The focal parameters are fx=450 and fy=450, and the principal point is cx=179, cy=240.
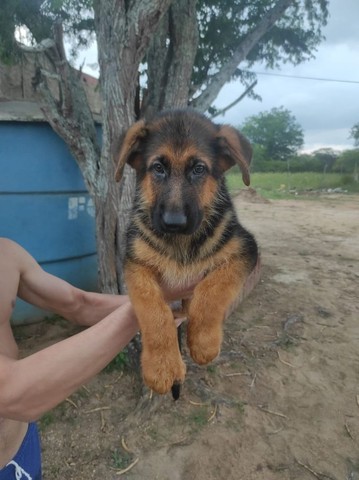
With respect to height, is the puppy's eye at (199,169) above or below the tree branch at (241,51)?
below

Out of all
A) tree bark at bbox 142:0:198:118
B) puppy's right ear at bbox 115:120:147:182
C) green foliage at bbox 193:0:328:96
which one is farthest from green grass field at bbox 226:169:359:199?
puppy's right ear at bbox 115:120:147:182

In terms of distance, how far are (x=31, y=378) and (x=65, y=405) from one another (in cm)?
237

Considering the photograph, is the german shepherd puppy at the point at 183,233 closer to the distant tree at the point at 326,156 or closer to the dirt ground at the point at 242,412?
the dirt ground at the point at 242,412

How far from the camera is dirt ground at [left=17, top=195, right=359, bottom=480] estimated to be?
128 inches

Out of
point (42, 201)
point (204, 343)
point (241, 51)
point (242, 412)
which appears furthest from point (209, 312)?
point (241, 51)

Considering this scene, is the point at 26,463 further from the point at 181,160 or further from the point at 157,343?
the point at 181,160

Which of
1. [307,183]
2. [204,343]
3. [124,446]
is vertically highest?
[204,343]

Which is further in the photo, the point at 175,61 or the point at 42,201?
the point at 42,201

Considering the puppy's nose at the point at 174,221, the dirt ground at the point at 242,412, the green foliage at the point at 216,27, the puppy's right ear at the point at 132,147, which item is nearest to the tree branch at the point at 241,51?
the green foliage at the point at 216,27

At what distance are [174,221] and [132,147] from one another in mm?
657

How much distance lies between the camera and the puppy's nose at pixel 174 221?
2096mm

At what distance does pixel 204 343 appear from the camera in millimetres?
2008

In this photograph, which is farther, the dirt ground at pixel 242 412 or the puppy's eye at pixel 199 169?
the dirt ground at pixel 242 412

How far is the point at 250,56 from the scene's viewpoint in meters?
5.92
